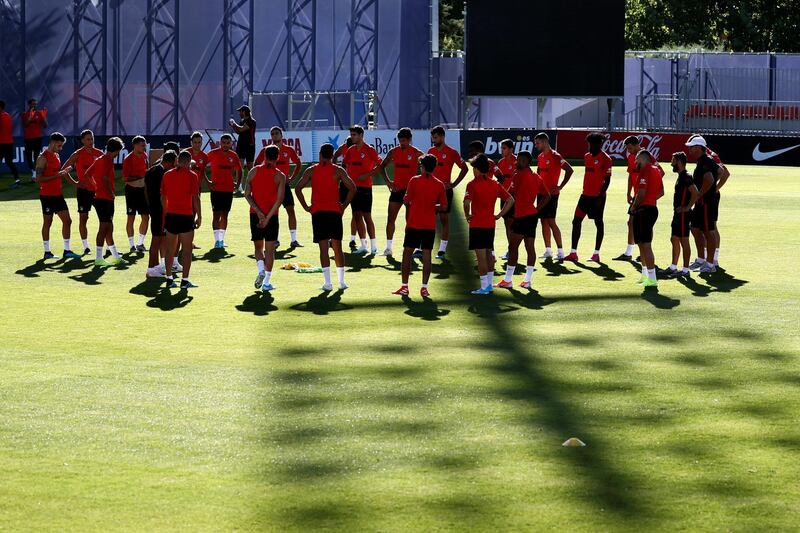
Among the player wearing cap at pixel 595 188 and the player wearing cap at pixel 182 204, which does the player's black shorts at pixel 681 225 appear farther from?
the player wearing cap at pixel 182 204

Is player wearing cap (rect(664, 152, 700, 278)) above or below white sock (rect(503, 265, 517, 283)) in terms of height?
above

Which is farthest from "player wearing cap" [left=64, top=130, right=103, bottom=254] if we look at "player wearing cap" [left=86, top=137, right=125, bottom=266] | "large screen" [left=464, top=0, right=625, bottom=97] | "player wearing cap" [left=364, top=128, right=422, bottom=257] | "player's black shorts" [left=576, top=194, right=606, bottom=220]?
"large screen" [left=464, top=0, right=625, bottom=97]

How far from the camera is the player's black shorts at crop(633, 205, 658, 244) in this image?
18406 millimetres

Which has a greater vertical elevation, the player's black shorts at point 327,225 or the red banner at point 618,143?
the red banner at point 618,143

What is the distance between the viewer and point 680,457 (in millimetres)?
9867

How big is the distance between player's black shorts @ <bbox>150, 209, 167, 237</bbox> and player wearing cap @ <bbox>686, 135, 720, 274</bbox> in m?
7.98

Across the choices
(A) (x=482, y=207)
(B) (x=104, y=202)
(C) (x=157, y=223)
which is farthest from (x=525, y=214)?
(B) (x=104, y=202)

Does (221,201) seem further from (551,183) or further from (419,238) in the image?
(419,238)

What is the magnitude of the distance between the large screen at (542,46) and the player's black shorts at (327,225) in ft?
100

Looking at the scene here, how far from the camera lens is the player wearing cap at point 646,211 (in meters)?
18.4

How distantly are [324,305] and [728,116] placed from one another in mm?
38113

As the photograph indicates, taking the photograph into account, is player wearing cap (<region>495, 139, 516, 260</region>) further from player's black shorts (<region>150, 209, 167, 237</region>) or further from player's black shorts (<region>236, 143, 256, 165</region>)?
player's black shorts (<region>236, 143, 256, 165</region>)

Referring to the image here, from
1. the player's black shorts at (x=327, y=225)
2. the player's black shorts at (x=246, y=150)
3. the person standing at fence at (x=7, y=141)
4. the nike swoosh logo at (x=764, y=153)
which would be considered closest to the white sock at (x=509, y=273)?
the player's black shorts at (x=327, y=225)

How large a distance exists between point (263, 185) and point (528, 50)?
31.1 metres
